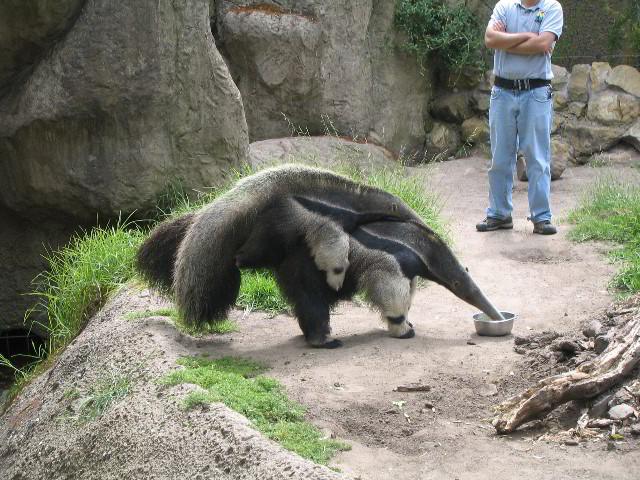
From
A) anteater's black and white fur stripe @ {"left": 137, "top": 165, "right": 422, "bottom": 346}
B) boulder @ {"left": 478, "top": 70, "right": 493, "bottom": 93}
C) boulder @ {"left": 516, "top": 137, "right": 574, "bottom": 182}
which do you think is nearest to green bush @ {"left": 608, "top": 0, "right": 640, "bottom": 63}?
boulder @ {"left": 478, "top": 70, "right": 493, "bottom": 93}

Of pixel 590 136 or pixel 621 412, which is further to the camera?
pixel 590 136

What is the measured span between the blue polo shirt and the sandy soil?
6.16 feet

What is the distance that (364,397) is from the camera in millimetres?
4961

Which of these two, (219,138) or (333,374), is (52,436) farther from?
(219,138)

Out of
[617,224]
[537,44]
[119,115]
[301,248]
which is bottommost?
[617,224]

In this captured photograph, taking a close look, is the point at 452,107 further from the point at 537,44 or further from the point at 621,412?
the point at 621,412

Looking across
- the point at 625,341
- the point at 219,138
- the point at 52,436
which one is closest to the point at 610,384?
the point at 625,341

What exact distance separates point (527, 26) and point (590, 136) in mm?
5706

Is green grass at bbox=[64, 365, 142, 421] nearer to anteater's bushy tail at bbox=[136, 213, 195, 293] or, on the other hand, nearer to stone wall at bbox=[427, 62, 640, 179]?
anteater's bushy tail at bbox=[136, 213, 195, 293]

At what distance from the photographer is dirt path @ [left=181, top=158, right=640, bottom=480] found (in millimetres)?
4031

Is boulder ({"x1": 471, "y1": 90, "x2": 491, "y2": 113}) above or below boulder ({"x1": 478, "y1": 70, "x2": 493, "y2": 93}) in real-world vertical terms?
below

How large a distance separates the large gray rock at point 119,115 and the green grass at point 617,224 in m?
4.03

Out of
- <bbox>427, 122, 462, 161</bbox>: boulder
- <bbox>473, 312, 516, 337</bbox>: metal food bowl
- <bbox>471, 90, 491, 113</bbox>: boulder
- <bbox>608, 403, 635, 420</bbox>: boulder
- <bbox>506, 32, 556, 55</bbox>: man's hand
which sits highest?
<bbox>506, 32, 556, 55</bbox>: man's hand

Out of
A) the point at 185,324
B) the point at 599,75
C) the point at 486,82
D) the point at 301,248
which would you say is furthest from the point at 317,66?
the point at 185,324
